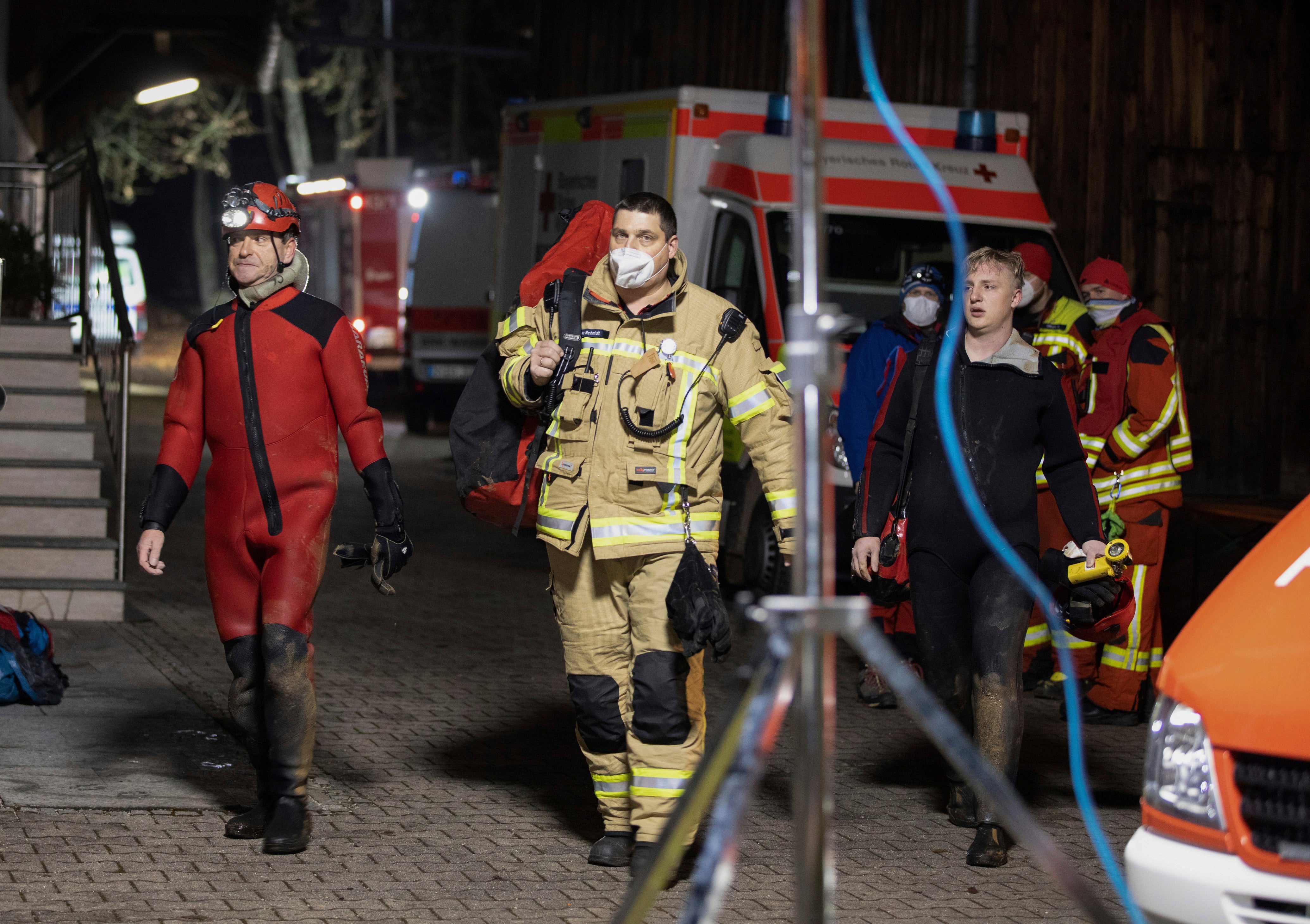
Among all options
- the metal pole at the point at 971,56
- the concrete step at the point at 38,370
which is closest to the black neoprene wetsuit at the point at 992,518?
the concrete step at the point at 38,370

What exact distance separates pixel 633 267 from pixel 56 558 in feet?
17.9

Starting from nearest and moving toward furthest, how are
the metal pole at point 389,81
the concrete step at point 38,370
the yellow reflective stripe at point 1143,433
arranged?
1. the yellow reflective stripe at point 1143,433
2. the concrete step at point 38,370
3. the metal pole at point 389,81

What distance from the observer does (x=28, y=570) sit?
30.4ft

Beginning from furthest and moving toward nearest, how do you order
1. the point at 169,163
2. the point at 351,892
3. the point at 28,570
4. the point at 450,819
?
the point at 169,163, the point at 28,570, the point at 450,819, the point at 351,892

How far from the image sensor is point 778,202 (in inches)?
397

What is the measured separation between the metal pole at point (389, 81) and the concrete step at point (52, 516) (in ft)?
94.5

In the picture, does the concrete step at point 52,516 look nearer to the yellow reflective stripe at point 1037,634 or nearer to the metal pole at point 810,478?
the yellow reflective stripe at point 1037,634

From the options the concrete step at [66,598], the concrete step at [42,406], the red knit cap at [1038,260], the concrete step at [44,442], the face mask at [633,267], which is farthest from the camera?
the concrete step at [42,406]

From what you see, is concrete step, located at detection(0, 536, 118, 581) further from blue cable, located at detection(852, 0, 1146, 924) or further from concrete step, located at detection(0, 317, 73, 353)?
blue cable, located at detection(852, 0, 1146, 924)

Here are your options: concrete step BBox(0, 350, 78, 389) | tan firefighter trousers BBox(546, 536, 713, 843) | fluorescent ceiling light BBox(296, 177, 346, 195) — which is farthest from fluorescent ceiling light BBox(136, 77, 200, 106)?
tan firefighter trousers BBox(546, 536, 713, 843)

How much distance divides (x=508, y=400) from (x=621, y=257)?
68 centimetres

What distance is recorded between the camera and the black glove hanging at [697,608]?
495 cm

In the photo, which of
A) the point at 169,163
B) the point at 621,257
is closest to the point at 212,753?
the point at 621,257

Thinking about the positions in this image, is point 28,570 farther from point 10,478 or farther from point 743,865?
point 743,865
